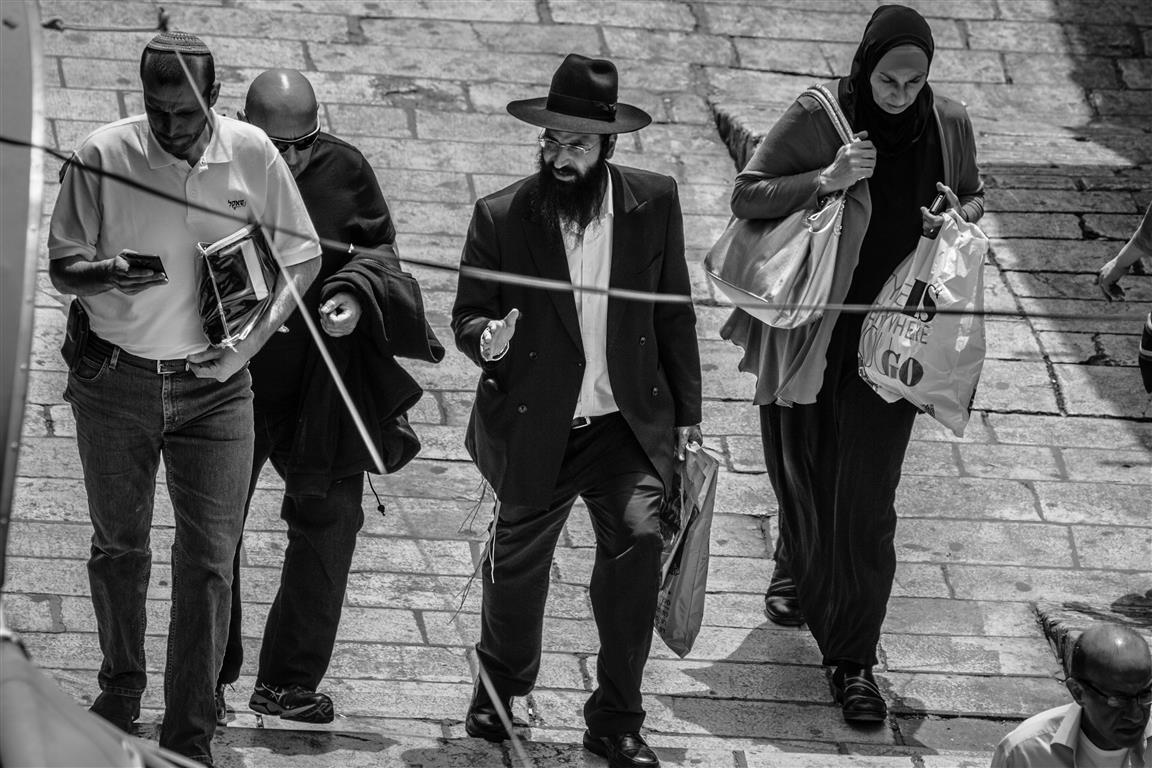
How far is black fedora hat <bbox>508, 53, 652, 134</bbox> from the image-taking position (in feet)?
17.6

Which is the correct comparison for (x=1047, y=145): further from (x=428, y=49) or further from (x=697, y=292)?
(x=428, y=49)

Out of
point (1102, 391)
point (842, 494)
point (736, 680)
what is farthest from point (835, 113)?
point (1102, 391)

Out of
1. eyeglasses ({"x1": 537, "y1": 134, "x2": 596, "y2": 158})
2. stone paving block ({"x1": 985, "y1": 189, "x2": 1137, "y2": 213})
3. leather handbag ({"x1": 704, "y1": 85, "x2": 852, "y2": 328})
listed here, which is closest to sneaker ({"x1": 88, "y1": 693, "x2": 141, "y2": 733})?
eyeglasses ({"x1": 537, "y1": 134, "x2": 596, "y2": 158})

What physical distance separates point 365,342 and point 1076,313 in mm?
4224

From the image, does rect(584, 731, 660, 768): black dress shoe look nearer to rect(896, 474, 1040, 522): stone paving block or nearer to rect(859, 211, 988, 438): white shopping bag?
rect(859, 211, 988, 438): white shopping bag

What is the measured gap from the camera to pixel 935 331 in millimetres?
5711

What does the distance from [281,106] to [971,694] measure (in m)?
2.99

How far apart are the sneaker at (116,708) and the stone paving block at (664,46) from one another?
226 inches

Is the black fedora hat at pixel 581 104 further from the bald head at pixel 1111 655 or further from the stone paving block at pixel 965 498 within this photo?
the stone paving block at pixel 965 498

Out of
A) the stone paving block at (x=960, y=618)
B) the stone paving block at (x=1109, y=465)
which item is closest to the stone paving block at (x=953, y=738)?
the stone paving block at (x=960, y=618)

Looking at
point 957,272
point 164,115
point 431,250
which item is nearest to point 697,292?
point 431,250

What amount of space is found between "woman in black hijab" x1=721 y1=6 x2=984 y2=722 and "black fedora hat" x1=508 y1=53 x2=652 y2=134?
2.10ft

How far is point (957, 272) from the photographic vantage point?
224 inches

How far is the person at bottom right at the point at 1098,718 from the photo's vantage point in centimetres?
431
